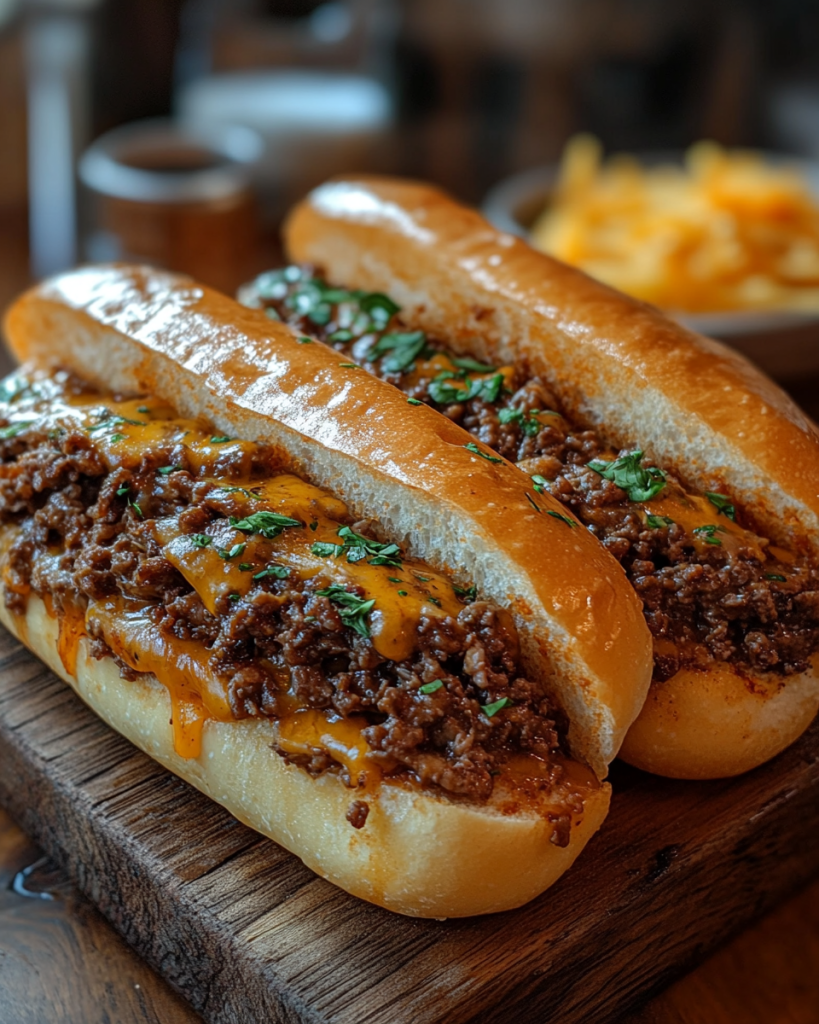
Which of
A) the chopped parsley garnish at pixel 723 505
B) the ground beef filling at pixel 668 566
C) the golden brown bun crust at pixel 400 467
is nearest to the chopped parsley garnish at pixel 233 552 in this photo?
the golden brown bun crust at pixel 400 467

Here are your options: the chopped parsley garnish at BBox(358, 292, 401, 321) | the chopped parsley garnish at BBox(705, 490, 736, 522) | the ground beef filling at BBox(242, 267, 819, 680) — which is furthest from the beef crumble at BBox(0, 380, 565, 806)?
the chopped parsley garnish at BBox(358, 292, 401, 321)

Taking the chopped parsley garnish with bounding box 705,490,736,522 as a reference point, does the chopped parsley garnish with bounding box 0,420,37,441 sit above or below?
below

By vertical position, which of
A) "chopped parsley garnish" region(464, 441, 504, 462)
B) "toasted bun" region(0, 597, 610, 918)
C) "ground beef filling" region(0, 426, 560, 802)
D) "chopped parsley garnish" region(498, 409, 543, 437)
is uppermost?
"chopped parsley garnish" region(464, 441, 504, 462)

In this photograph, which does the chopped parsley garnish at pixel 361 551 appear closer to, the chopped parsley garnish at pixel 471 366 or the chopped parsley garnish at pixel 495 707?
the chopped parsley garnish at pixel 495 707

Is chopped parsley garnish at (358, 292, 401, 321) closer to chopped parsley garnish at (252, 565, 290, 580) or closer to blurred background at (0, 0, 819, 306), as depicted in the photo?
chopped parsley garnish at (252, 565, 290, 580)

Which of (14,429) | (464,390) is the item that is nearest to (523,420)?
(464,390)

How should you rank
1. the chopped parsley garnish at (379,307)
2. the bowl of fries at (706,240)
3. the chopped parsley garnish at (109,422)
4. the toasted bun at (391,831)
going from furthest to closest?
the bowl of fries at (706,240) < the chopped parsley garnish at (379,307) < the chopped parsley garnish at (109,422) < the toasted bun at (391,831)

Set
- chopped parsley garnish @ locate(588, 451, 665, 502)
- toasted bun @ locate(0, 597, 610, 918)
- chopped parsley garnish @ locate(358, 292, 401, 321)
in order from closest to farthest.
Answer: toasted bun @ locate(0, 597, 610, 918), chopped parsley garnish @ locate(588, 451, 665, 502), chopped parsley garnish @ locate(358, 292, 401, 321)
